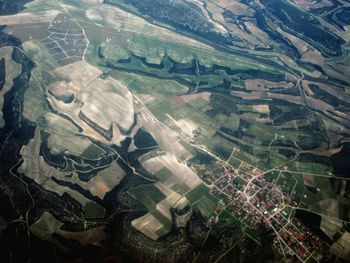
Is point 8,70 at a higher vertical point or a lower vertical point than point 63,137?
higher

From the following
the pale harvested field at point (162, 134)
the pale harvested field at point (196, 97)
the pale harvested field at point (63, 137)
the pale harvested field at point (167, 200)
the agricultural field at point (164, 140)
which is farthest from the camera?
the pale harvested field at point (196, 97)

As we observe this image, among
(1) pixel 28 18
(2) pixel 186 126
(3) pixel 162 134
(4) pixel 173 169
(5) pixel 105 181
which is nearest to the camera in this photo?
(5) pixel 105 181

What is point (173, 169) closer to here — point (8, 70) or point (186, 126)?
point (186, 126)

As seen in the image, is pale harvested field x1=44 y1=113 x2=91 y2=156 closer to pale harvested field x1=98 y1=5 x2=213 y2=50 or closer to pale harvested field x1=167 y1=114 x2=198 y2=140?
pale harvested field x1=167 y1=114 x2=198 y2=140

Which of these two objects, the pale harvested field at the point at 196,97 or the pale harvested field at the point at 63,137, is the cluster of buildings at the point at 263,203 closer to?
the pale harvested field at the point at 196,97

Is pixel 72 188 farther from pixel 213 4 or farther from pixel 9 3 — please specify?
pixel 213 4

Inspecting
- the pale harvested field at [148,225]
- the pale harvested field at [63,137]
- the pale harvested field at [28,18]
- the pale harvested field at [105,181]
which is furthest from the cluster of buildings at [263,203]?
the pale harvested field at [28,18]

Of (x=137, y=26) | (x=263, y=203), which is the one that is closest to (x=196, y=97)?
(x=263, y=203)

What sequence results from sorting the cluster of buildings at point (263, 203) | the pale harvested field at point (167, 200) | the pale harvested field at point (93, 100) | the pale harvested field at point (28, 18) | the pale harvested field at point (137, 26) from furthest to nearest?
the pale harvested field at point (137, 26)
the pale harvested field at point (28, 18)
the pale harvested field at point (93, 100)
the pale harvested field at point (167, 200)
the cluster of buildings at point (263, 203)

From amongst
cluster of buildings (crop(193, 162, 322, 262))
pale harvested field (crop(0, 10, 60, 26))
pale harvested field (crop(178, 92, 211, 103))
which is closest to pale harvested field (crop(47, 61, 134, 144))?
pale harvested field (crop(178, 92, 211, 103))
